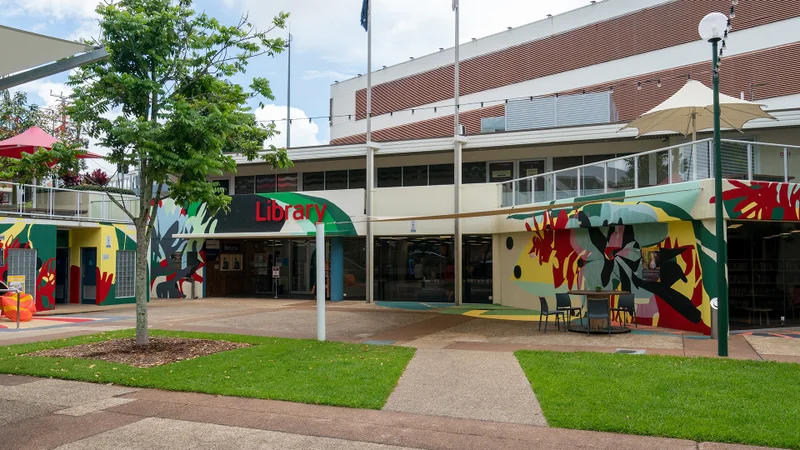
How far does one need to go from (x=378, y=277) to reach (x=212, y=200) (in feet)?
40.7

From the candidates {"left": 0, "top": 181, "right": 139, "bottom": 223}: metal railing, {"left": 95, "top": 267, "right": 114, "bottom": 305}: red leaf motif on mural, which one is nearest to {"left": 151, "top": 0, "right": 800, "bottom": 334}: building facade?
{"left": 0, "top": 181, "right": 139, "bottom": 223}: metal railing

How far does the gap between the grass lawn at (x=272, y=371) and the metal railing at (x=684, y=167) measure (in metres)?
6.96

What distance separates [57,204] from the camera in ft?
75.2

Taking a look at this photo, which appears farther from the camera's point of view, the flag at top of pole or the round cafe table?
the flag at top of pole

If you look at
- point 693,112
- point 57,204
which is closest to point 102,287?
point 57,204

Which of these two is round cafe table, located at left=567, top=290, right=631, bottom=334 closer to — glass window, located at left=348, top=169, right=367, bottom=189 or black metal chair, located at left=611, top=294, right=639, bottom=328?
black metal chair, located at left=611, top=294, right=639, bottom=328

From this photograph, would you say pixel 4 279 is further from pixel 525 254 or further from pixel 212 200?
pixel 525 254

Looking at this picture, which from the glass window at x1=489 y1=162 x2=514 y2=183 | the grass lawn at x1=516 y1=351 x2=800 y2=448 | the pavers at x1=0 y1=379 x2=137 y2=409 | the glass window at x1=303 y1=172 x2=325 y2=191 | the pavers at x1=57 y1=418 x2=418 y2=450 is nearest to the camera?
the pavers at x1=57 y1=418 x2=418 y2=450

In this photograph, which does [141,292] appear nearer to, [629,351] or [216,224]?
[629,351]

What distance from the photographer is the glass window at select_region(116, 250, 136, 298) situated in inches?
963

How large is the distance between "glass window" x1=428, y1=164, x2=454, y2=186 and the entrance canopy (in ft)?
63.3

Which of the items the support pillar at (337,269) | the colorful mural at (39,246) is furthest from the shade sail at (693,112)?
the colorful mural at (39,246)

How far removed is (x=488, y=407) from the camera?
7.87 m

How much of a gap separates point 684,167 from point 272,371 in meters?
9.32
